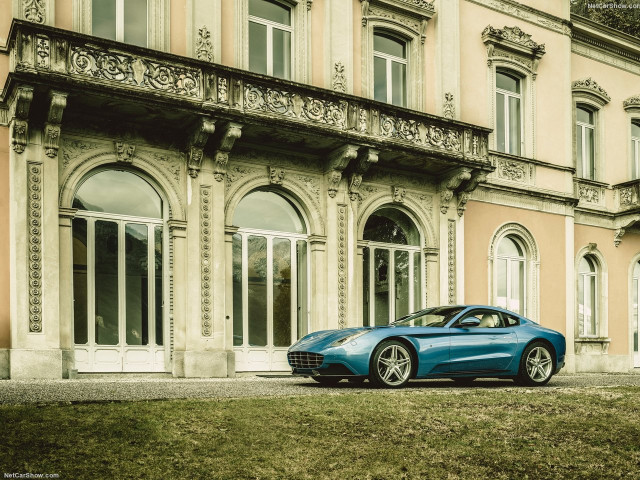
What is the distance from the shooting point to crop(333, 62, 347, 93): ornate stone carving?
17906 mm

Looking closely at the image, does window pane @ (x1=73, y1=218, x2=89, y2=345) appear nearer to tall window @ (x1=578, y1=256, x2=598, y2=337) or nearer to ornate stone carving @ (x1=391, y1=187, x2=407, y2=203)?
ornate stone carving @ (x1=391, y1=187, x2=407, y2=203)

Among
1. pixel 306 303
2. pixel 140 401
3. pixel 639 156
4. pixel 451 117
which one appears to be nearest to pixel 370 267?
pixel 306 303

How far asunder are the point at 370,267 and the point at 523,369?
21.1ft

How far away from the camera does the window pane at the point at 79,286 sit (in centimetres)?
1448

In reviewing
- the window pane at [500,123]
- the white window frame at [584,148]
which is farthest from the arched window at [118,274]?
the white window frame at [584,148]

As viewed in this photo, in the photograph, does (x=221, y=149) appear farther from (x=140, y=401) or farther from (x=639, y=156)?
(x=639, y=156)

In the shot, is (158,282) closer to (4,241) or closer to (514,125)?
(4,241)

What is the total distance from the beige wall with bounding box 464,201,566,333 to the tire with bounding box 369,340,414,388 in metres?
8.78

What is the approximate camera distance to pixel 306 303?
57.5 ft

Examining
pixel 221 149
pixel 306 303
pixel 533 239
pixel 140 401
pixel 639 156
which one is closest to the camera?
pixel 140 401

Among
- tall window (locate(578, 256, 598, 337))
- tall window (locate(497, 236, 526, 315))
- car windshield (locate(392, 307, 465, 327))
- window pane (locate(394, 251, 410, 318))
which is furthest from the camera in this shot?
tall window (locate(578, 256, 598, 337))

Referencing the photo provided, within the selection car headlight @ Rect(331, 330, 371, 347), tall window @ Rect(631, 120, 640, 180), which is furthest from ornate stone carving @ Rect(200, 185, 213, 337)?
tall window @ Rect(631, 120, 640, 180)

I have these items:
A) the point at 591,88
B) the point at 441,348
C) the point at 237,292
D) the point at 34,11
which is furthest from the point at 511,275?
the point at 34,11

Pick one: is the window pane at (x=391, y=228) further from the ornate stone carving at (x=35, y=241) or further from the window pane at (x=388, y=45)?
the ornate stone carving at (x=35, y=241)
